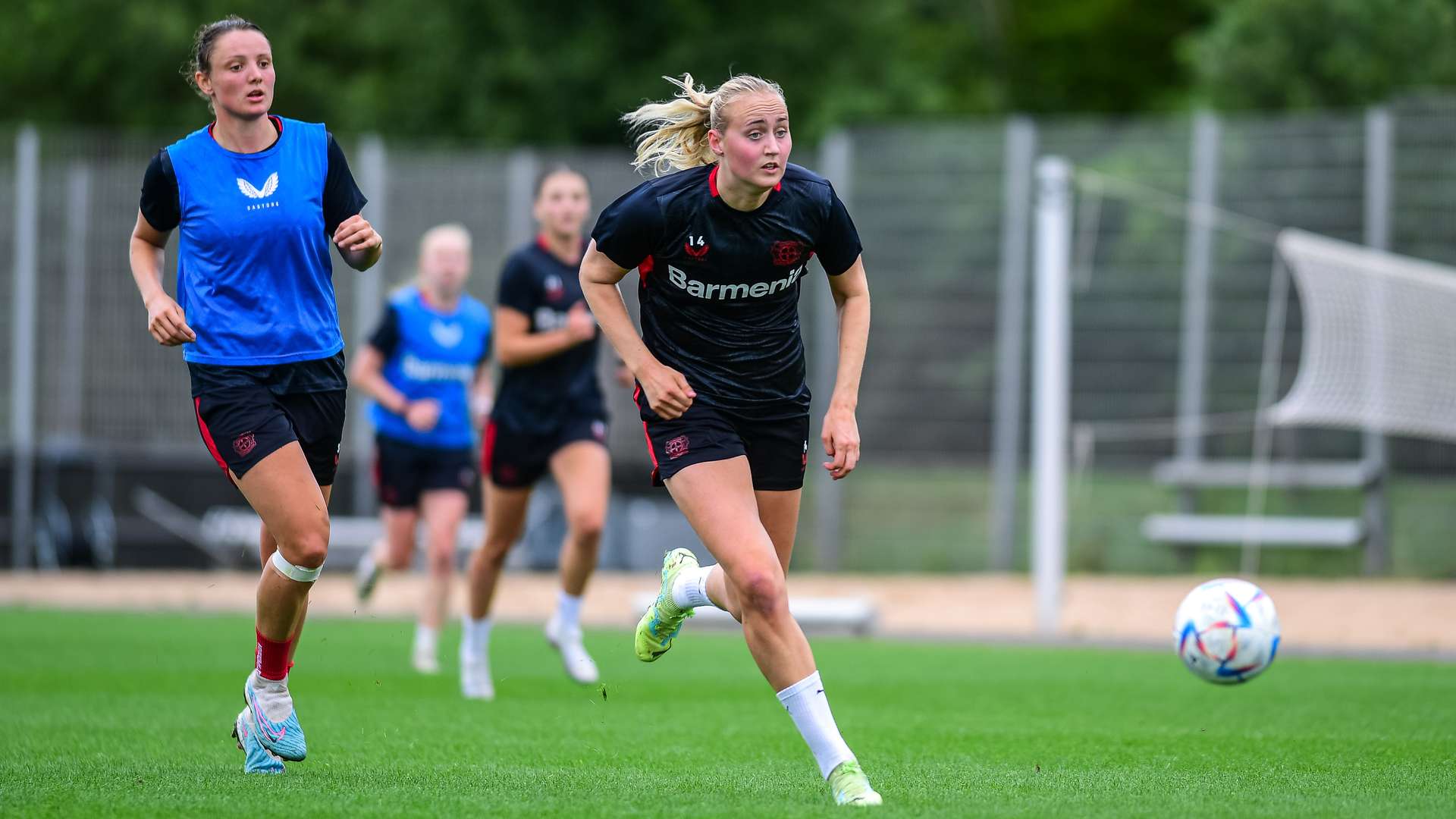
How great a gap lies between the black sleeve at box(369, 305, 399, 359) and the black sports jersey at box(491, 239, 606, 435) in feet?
5.32

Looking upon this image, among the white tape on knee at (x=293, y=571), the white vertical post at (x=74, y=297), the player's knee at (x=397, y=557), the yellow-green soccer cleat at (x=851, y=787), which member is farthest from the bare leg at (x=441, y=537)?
A: the white vertical post at (x=74, y=297)

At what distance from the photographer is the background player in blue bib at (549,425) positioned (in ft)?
28.9

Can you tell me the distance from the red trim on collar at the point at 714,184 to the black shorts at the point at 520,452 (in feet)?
11.4

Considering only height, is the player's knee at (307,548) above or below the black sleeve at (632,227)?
below

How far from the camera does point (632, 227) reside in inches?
217

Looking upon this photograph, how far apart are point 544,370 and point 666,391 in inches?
142

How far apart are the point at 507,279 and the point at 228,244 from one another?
3296mm

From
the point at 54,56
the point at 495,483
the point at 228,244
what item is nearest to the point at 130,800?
the point at 228,244

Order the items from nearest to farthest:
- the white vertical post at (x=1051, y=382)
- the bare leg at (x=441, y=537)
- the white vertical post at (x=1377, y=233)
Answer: the bare leg at (x=441, y=537), the white vertical post at (x=1051, y=382), the white vertical post at (x=1377, y=233)

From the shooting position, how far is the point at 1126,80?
38.5 metres

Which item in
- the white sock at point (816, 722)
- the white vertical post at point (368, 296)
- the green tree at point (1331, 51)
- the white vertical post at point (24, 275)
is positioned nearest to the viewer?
the white sock at point (816, 722)

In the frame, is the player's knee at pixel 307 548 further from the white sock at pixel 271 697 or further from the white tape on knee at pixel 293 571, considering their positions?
the white sock at pixel 271 697

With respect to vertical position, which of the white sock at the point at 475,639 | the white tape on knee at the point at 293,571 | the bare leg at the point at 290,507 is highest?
the bare leg at the point at 290,507

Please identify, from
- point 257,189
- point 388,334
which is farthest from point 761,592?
point 388,334
